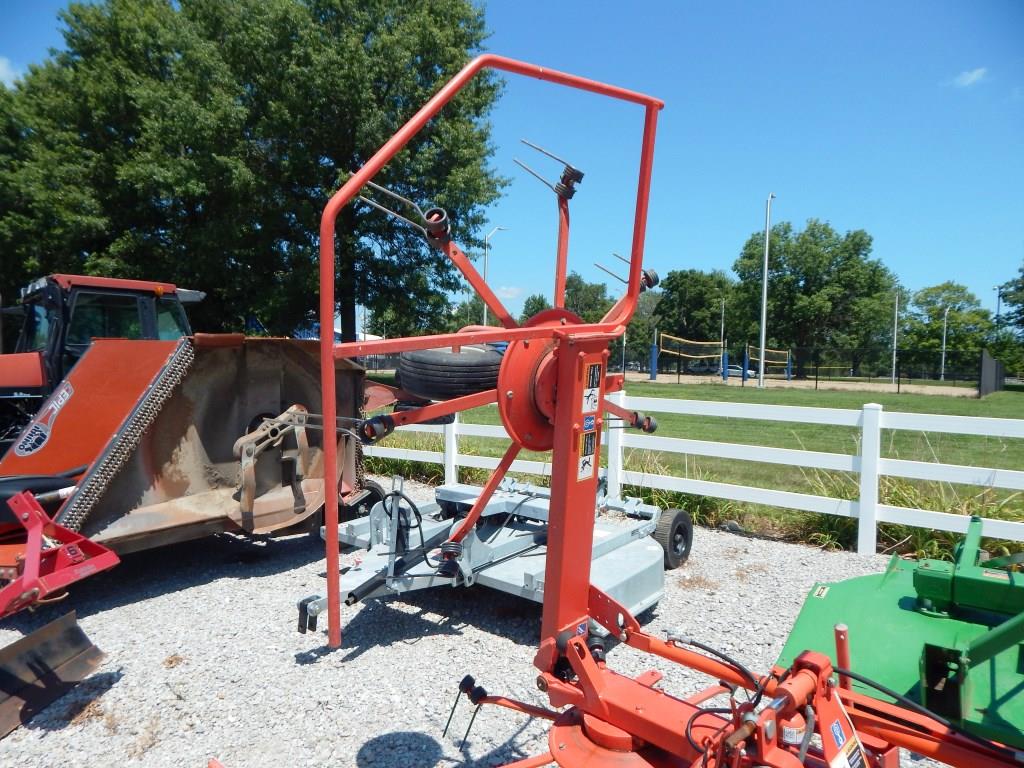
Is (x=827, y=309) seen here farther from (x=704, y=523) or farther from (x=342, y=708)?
(x=342, y=708)

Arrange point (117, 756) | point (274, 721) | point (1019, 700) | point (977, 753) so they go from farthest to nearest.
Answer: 1. point (274, 721)
2. point (117, 756)
3. point (1019, 700)
4. point (977, 753)

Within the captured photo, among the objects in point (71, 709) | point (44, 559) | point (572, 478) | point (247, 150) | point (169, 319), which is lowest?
point (71, 709)

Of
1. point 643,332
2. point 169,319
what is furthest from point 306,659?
point 643,332

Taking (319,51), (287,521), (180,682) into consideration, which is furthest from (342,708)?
(319,51)

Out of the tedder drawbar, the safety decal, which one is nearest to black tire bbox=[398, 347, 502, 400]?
the tedder drawbar

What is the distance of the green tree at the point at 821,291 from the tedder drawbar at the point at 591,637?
199 ft

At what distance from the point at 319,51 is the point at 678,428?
1417 cm

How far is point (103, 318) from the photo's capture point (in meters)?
6.18

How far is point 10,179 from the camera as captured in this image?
66.8 feet

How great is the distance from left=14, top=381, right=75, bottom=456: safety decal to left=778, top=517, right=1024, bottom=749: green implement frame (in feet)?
15.2

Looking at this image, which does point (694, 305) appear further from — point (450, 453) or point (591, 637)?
point (591, 637)

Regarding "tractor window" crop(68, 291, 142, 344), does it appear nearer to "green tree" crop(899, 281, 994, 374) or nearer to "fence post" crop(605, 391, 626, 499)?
"fence post" crop(605, 391, 626, 499)

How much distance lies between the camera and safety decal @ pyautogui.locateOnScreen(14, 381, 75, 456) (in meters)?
4.51

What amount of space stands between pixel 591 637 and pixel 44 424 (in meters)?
4.12
